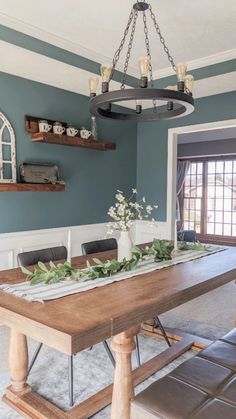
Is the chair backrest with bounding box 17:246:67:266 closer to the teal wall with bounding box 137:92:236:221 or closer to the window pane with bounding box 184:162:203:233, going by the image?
the teal wall with bounding box 137:92:236:221

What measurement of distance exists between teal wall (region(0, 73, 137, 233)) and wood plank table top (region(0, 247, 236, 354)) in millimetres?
1506

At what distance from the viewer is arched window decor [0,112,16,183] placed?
10.9 feet

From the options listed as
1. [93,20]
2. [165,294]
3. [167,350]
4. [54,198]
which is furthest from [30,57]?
[167,350]

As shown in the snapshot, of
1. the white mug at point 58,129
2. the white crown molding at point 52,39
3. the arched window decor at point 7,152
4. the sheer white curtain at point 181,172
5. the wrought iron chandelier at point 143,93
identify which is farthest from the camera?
the sheer white curtain at point 181,172

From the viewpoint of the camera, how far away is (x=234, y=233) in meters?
8.07

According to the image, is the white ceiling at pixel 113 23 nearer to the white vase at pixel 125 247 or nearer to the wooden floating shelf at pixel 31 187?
the wooden floating shelf at pixel 31 187

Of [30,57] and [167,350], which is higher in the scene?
[30,57]

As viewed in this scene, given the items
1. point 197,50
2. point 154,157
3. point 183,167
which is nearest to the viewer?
point 197,50

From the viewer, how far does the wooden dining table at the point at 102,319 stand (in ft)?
4.34

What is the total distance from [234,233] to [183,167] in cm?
211

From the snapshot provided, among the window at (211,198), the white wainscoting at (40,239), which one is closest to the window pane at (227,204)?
the window at (211,198)

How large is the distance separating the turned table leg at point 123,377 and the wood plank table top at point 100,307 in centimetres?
11

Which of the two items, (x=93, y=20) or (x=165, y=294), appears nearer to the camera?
(x=165, y=294)

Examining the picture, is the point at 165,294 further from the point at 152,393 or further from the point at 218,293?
the point at 218,293
